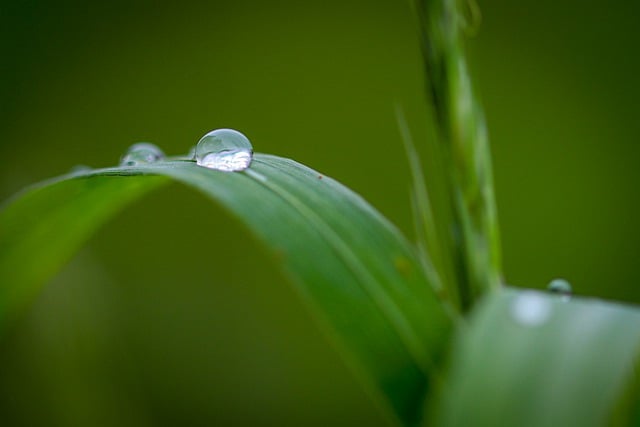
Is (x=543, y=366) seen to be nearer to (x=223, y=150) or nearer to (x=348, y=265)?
(x=348, y=265)

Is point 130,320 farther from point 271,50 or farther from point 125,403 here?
point 271,50

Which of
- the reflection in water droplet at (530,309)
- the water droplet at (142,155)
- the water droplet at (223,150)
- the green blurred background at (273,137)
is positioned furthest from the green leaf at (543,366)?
the green blurred background at (273,137)

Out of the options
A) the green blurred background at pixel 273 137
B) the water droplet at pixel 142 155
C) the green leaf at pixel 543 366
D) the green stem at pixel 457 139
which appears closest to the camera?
the green leaf at pixel 543 366

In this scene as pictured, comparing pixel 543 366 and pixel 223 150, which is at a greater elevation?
pixel 223 150

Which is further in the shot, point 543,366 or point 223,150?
point 223,150

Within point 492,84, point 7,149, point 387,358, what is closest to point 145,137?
point 7,149

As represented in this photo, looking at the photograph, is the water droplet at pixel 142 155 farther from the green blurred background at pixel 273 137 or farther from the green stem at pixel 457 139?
the green blurred background at pixel 273 137

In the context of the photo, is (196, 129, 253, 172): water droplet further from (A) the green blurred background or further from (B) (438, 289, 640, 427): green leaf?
(A) the green blurred background

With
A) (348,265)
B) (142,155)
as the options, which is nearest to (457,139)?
(348,265)
